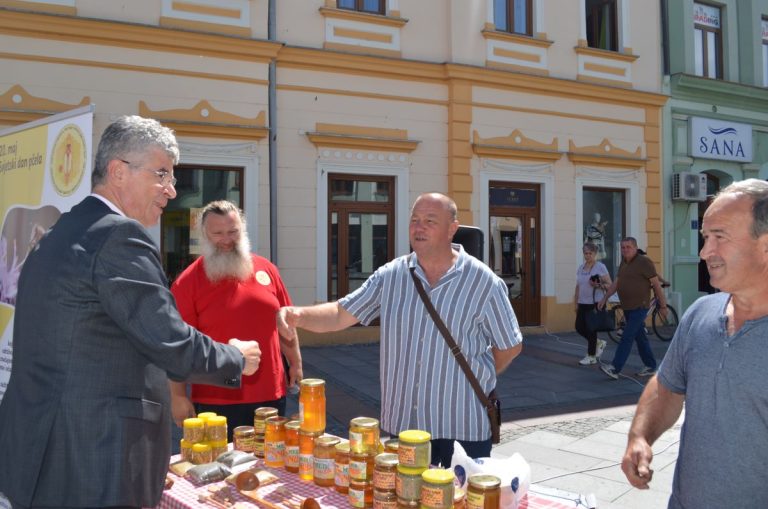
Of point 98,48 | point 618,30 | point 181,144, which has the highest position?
point 618,30

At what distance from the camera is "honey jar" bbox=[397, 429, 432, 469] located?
202 centimetres

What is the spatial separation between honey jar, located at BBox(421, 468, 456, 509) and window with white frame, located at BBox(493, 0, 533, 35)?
11072 millimetres

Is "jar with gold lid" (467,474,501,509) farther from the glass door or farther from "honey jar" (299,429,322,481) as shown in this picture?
the glass door

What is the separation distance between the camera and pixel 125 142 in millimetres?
2064

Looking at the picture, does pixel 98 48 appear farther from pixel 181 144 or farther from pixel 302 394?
pixel 302 394

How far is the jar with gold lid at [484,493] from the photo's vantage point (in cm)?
192

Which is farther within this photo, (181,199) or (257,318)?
(181,199)

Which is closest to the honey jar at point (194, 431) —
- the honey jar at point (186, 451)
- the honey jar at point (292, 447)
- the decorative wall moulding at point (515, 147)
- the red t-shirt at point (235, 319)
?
the honey jar at point (186, 451)

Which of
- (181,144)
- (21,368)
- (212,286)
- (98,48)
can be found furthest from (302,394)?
(98,48)

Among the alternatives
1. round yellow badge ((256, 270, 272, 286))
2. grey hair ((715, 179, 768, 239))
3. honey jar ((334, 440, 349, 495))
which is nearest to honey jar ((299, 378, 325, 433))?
honey jar ((334, 440, 349, 495))

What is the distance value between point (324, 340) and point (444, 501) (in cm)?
848

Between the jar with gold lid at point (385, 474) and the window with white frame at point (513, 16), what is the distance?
11.0 metres

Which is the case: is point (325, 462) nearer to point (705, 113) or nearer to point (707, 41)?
point (705, 113)

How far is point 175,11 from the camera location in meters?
9.40
